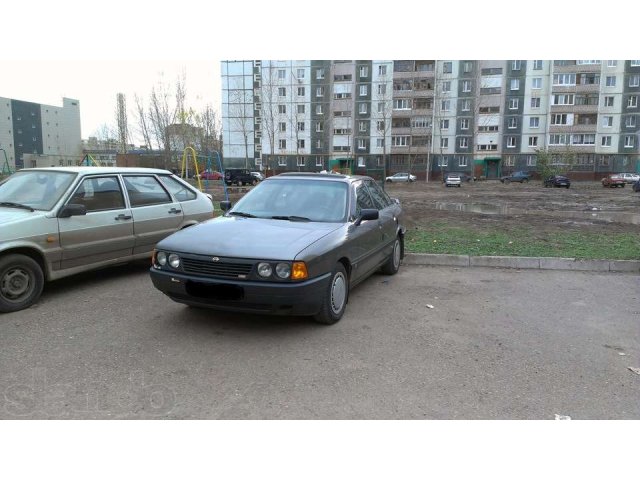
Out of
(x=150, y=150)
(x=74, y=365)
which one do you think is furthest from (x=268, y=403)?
(x=150, y=150)

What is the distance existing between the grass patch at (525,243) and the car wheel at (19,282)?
19.4ft

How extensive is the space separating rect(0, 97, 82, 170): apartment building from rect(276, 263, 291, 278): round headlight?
98.0 m

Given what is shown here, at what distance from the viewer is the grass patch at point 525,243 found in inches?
330

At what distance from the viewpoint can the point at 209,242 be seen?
466 centimetres

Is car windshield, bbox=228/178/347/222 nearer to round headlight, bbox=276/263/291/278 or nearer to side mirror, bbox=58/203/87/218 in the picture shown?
round headlight, bbox=276/263/291/278

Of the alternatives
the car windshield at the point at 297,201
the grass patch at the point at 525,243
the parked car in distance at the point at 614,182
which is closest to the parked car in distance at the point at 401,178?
the parked car in distance at the point at 614,182

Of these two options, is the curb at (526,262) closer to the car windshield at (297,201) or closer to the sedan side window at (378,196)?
the sedan side window at (378,196)

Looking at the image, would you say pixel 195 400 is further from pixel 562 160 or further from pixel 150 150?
pixel 562 160

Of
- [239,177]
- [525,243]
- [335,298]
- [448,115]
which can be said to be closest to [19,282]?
[335,298]

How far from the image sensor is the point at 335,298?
16.4ft

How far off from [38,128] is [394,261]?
114176 millimetres

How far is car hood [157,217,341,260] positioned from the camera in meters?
4.45

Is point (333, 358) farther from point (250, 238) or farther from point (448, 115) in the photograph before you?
point (448, 115)

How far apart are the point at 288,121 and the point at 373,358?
2793 inches
